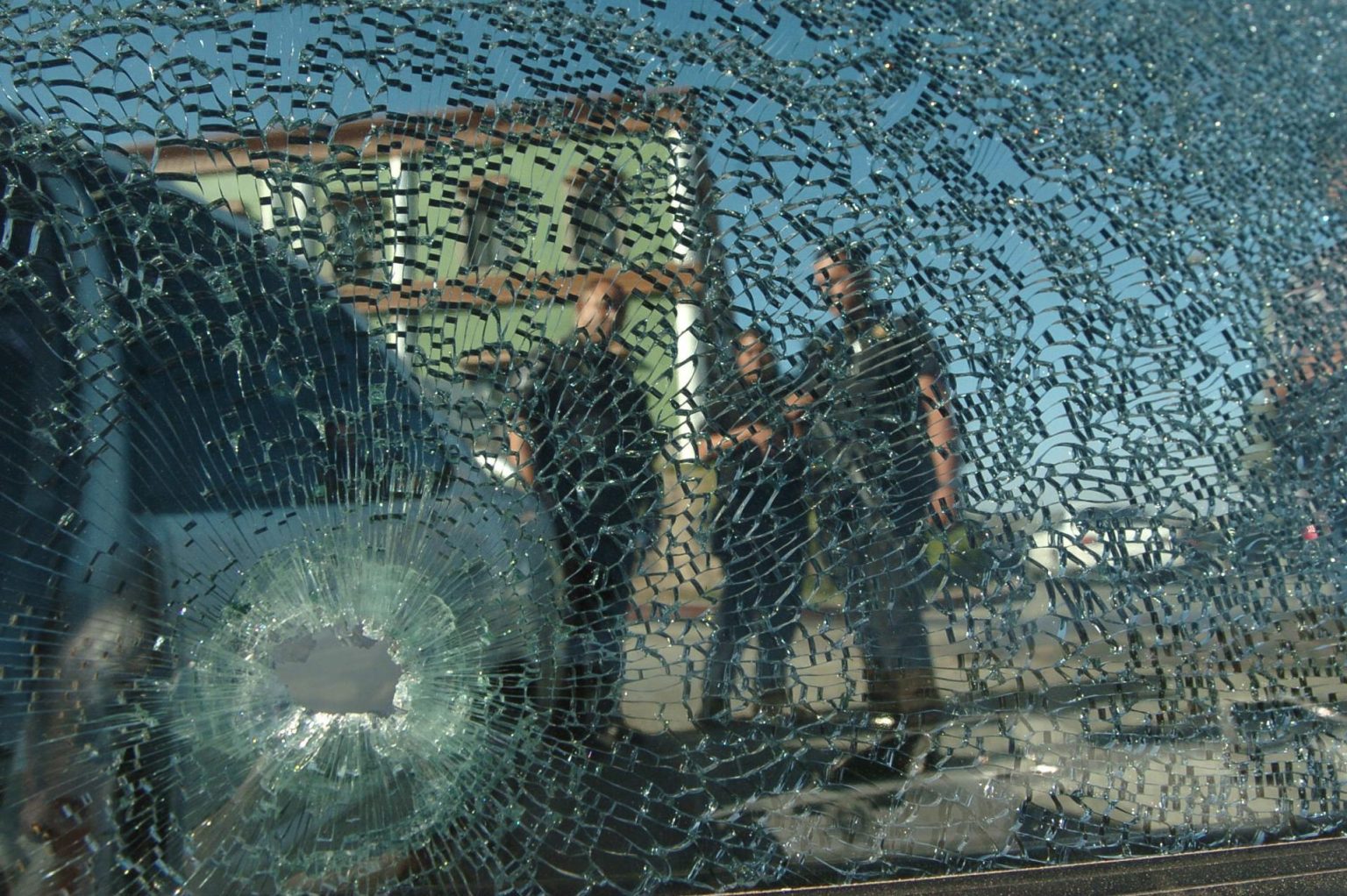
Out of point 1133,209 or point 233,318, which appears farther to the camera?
point 1133,209

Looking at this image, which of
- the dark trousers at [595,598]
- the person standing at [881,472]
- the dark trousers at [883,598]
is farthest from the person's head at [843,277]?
the dark trousers at [595,598]

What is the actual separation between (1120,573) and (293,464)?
0.96 meters

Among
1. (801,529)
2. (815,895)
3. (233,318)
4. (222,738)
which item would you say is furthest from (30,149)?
(815,895)

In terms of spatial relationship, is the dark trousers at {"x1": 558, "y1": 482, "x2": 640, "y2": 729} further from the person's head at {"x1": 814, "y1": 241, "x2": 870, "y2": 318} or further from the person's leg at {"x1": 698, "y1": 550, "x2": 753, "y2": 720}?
the person's head at {"x1": 814, "y1": 241, "x2": 870, "y2": 318}

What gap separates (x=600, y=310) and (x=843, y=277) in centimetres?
30

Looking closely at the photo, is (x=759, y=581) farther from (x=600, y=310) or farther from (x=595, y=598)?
(x=600, y=310)

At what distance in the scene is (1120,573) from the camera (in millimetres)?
1244

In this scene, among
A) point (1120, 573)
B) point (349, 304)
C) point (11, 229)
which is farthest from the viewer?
point (1120, 573)

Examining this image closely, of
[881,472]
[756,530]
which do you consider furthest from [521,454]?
[881,472]

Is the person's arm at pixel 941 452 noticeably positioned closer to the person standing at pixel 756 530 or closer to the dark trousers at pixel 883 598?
the dark trousers at pixel 883 598

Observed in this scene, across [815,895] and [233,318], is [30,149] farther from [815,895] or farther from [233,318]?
[815,895]

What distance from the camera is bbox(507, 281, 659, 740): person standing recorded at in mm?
1057

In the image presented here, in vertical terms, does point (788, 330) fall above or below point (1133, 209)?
below

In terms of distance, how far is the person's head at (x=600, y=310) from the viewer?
1093 mm
